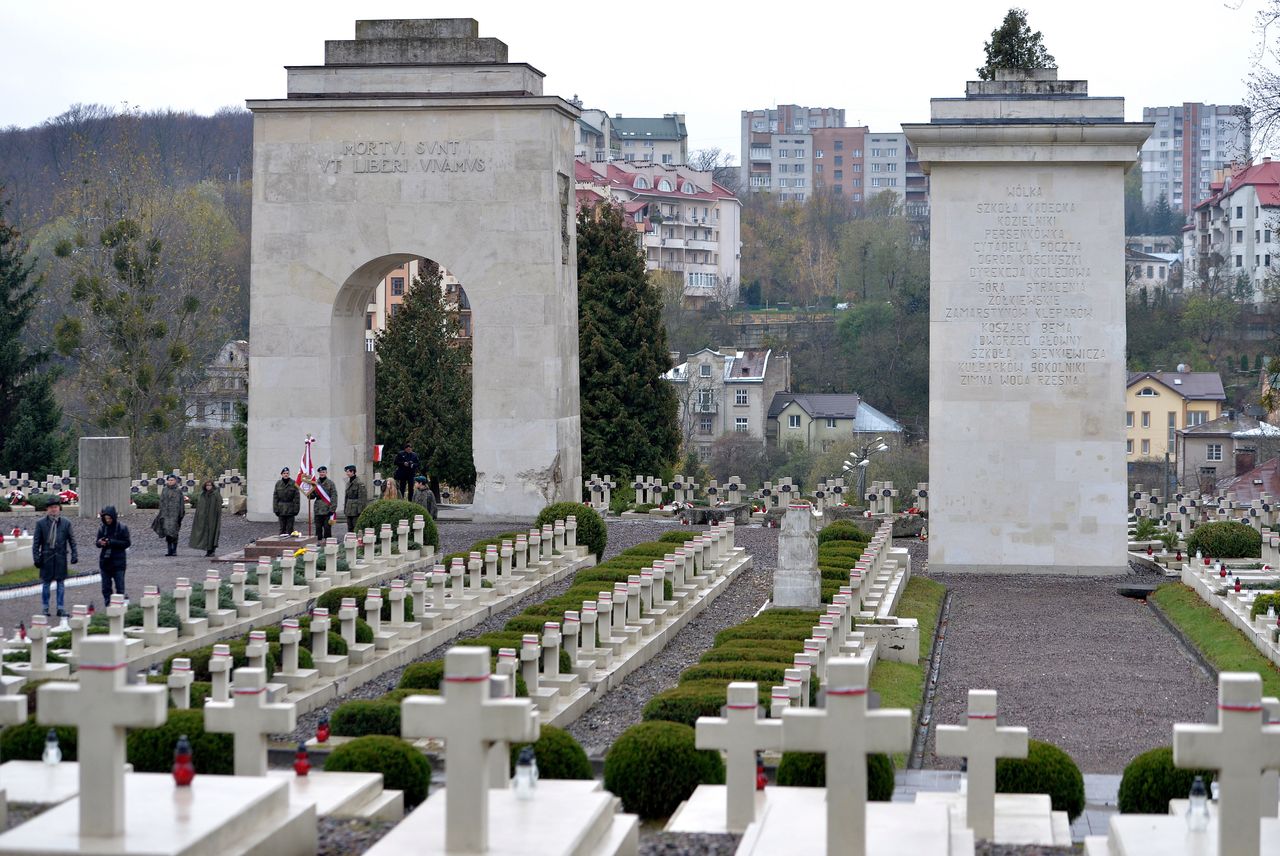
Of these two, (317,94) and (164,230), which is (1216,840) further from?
(164,230)

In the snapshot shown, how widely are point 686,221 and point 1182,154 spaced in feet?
298

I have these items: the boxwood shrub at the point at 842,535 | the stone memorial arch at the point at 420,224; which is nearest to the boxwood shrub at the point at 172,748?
the boxwood shrub at the point at 842,535

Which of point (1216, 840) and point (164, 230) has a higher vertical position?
point (164, 230)

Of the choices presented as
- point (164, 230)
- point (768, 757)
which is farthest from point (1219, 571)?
point (164, 230)

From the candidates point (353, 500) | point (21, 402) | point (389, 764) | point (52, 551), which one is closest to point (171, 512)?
point (353, 500)

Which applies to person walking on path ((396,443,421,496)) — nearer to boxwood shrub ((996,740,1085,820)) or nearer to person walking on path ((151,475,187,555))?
person walking on path ((151,475,187,555))

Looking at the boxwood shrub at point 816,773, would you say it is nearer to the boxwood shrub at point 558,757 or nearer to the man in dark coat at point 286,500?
the boxwood shrub at point 558,757

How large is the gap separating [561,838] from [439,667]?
634 cm

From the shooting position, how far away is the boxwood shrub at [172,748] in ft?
36.1

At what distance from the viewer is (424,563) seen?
25.3 meters

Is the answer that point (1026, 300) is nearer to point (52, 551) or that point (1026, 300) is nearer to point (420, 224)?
point (420, 224)

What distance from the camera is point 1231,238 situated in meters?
108

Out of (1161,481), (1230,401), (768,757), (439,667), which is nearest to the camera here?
(768,757)

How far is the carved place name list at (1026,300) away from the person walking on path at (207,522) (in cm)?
1122
